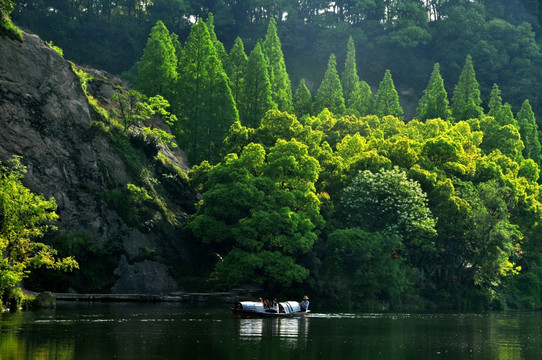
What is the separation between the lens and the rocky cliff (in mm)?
69312

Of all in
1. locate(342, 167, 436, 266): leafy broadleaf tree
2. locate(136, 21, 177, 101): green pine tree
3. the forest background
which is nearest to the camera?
the forest background

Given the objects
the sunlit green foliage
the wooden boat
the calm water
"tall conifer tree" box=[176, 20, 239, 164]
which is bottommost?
the calm water

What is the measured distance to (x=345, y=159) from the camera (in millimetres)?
87438

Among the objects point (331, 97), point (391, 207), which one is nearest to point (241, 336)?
point (391, 207)

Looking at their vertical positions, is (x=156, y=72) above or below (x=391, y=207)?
above

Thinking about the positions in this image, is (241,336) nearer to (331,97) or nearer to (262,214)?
(262,214)

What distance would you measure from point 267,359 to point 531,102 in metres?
120

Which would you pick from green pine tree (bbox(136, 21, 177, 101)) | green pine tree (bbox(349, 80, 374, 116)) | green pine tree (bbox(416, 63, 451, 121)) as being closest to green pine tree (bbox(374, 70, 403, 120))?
green pine tree (bbox(349, 80, 374, 116))

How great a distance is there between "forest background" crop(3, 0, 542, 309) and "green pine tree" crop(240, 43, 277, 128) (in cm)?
15

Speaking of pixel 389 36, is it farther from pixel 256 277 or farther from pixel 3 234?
pixel 3 234

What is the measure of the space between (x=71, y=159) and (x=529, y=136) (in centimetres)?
7700

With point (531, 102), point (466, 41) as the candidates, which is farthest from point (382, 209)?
point (466, 41)

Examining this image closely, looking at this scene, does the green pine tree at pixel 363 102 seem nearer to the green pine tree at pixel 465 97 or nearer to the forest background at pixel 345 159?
the forest background at pixel 345 159

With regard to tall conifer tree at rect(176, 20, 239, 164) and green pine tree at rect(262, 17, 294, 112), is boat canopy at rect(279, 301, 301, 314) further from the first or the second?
green pine tree at rect(262, 17, 294, 112)
